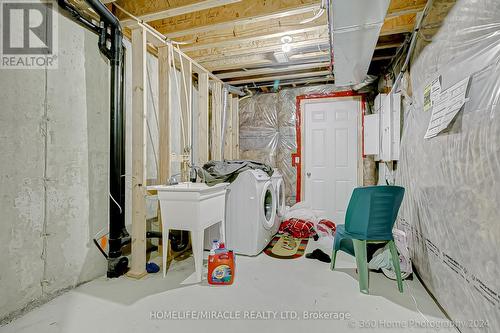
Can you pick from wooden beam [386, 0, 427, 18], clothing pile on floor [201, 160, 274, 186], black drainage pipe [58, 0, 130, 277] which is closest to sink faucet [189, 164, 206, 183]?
clothing pile on floor [201, 160, 274, 186]

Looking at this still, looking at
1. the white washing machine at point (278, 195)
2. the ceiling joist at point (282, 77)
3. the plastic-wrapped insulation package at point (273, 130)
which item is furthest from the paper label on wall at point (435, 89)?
the plastic-wrapped insulation package at point (273, 130)

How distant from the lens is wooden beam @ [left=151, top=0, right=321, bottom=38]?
2053mm

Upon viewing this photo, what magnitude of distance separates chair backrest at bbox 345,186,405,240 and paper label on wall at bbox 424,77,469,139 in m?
0.48

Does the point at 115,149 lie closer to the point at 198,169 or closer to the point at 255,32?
the point at 198,169

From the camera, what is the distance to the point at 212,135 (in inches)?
146

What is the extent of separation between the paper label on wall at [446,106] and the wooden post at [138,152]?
7.18 ft

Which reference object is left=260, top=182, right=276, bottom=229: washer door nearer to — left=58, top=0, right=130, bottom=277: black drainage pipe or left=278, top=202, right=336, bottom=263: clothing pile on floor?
left=278, top=202, right=336, bottom=263: clothing pile on floor

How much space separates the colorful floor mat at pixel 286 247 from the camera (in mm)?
2655

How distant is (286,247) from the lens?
289 centimetres

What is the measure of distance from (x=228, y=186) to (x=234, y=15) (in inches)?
63.0

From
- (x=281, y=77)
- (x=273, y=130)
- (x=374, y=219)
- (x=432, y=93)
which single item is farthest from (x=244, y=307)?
(x=281, y=77)

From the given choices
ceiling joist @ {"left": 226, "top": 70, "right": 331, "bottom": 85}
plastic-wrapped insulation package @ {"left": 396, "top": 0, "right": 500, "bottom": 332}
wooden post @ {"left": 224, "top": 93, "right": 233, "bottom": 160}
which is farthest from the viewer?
wooden post @ {"left": 224, "top": 93, "right": 233, "bottom": 160}

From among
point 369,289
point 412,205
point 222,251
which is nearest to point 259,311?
point 222,251

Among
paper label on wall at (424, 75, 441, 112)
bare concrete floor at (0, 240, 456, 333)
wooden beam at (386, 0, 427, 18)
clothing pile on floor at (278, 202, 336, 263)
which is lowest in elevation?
bare concrete floor at (0, 240, 456, 333)
